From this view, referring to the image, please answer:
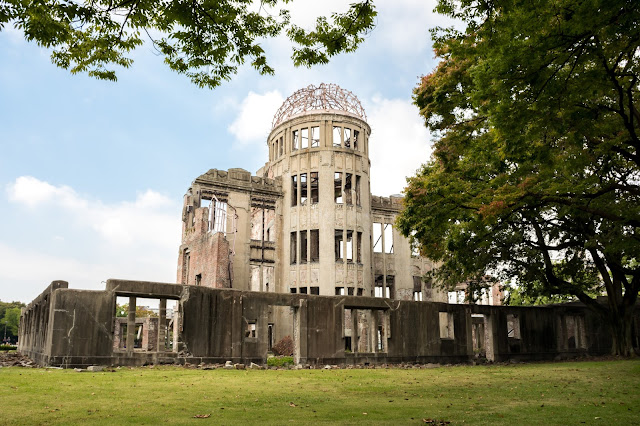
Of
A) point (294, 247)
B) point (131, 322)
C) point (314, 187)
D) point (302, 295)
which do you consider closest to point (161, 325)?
point (131, 322)

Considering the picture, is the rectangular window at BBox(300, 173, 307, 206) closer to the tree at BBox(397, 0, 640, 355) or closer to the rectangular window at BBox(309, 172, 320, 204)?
the rectangular window at BBox(309, 172, 320, 204)

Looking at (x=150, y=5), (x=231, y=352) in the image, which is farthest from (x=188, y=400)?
(x=231, y=352)

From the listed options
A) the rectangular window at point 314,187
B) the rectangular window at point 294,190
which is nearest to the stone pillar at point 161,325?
the rectangular window at point 294,190

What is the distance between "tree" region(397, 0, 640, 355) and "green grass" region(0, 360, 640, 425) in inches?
208

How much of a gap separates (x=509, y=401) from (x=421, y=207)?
8988 millimetres

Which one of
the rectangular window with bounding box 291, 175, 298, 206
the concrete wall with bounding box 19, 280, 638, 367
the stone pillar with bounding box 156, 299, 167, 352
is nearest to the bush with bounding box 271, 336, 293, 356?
the concrete wall with bounding box 19, 280, 638, 367

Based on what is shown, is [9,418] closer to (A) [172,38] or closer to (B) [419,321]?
(A) [172,38]

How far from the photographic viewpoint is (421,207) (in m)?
17.9

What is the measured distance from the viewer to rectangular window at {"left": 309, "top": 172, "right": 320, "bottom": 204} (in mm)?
35938

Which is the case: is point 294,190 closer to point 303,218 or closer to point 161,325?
point 303,218

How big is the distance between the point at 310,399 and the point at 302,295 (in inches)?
447

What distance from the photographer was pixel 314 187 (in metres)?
36.5

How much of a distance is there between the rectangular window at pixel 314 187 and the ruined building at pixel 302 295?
5.3 inches

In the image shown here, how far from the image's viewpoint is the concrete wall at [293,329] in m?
17.6
